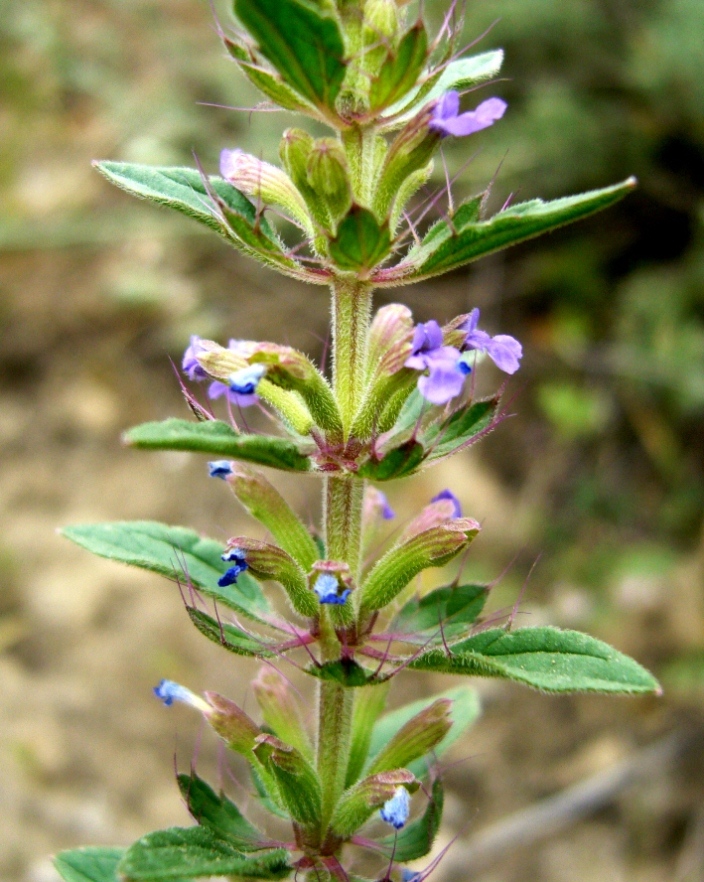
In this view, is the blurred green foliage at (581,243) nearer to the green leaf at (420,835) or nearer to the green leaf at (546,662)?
the green leaf at (420,835)

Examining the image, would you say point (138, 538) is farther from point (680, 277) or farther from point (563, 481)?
point (680, 277)

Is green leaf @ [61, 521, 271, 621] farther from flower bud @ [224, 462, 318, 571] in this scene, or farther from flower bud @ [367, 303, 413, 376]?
flower bud @ [367, 303, 413, 376]

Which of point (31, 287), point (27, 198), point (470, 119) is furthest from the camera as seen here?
point (27, 198)

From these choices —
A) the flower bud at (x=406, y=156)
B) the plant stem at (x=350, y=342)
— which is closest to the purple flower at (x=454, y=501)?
the plant stem at (x=350, y=342)

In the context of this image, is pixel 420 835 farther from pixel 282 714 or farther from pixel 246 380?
pixel 246 380

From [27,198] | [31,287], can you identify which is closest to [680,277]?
[31,287]

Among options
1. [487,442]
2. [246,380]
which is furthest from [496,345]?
[487,442]
